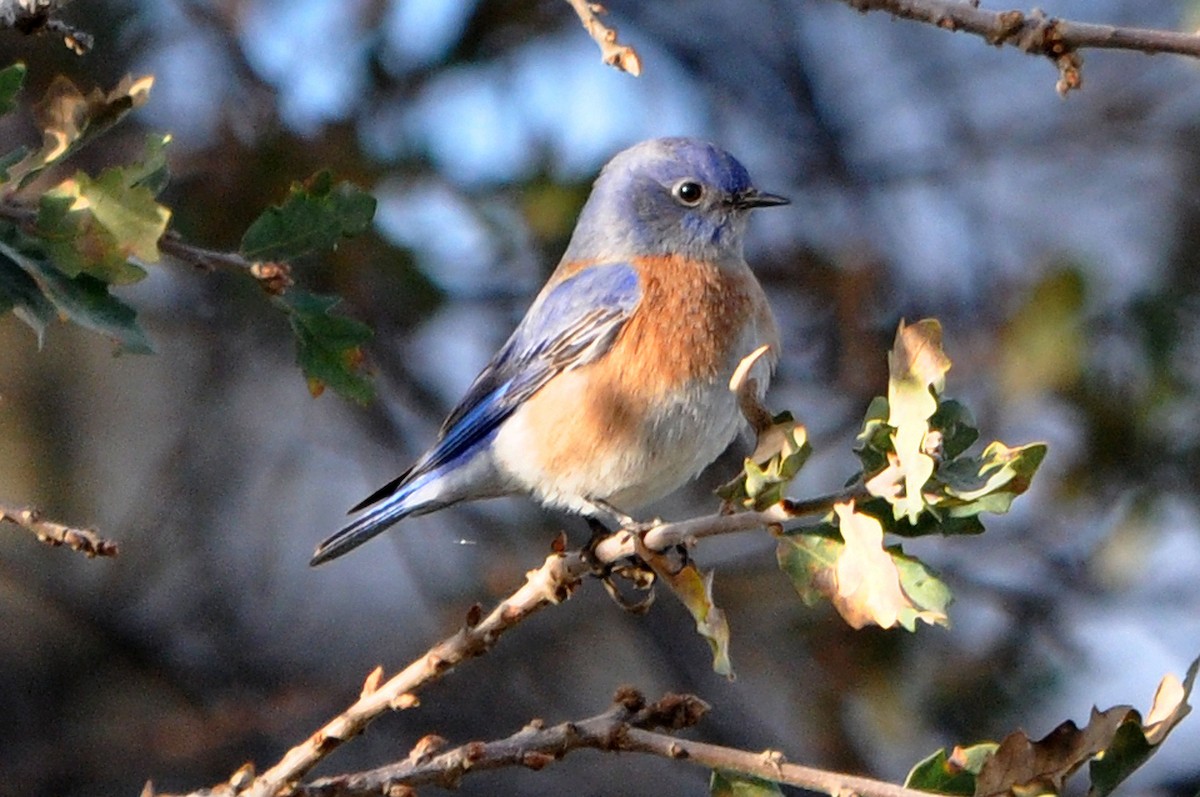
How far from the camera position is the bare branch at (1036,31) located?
6.03ft

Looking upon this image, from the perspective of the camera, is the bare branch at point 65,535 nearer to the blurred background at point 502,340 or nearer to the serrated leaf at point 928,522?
the serrated leaf at point 928,522

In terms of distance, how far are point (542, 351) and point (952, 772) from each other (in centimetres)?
198

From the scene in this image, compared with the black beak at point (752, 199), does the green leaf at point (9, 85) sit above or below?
below

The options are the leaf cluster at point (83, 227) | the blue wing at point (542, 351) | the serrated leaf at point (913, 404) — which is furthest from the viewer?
the blue wing at point (542, 351)

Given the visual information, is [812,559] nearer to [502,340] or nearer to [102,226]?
[102,226]

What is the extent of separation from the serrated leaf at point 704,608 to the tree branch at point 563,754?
102 millimetres

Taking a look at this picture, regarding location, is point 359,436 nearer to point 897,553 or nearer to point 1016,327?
point 1016,327

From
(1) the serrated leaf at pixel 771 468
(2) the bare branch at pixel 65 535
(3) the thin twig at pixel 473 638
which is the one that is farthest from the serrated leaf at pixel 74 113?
(1) the serrated leaf at pixel 771 468

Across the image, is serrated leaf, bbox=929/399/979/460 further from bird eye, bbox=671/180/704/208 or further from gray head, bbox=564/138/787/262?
bird eye, bbox=671/180/704/208

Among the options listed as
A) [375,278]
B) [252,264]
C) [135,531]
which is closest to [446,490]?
[375,278]

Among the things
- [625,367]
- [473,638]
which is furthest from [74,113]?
[625,367]

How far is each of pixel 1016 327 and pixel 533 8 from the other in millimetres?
1755

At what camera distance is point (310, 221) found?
7.56 feet

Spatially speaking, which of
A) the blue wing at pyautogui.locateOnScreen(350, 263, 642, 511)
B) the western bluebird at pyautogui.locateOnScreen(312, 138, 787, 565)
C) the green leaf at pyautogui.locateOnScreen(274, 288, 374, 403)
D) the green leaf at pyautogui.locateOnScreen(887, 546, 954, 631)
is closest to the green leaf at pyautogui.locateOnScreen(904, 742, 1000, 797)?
the green leaf at pyautogui.locateOnScreen(887, 546, 954, 631)
